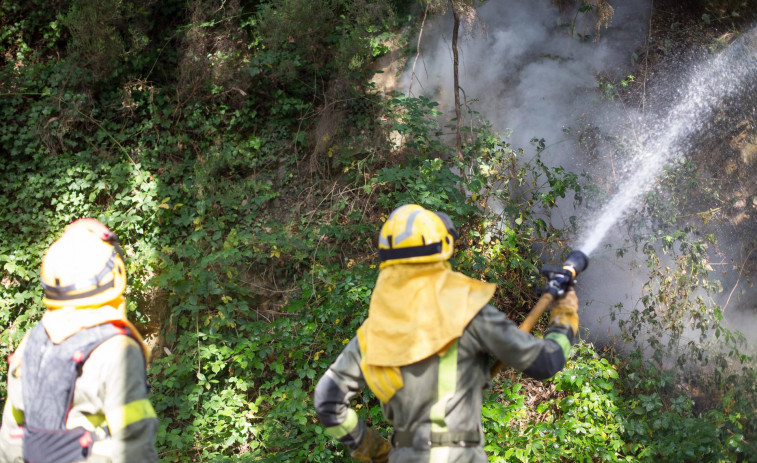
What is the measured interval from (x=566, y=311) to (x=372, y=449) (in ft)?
3.61

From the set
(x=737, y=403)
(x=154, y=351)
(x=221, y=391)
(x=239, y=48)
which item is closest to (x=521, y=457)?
(x=737, y=403)

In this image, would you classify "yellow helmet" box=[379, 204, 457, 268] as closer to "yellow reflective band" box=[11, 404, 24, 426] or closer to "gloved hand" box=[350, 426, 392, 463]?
"gloved hand" box=[350, 426, 392, 463]

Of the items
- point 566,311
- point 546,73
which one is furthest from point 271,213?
point 566,311

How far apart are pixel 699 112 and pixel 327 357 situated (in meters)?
5.06

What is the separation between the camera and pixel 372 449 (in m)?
2.98

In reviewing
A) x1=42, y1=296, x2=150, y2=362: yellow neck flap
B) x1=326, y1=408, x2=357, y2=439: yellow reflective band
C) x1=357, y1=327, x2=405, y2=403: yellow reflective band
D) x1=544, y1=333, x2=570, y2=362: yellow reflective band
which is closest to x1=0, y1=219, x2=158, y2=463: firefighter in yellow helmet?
x1=42, y1=296, x2=150, y2=362: yellow neck flap

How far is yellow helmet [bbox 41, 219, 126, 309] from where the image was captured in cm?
260

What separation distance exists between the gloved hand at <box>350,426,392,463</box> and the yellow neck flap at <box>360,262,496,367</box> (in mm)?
468

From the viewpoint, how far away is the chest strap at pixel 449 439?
8.68ft

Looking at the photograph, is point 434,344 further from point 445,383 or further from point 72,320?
point 72,320

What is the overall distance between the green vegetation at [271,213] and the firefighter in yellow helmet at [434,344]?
2.10 m

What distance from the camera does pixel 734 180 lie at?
6922 mm

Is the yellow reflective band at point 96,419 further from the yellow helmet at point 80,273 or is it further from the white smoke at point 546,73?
the white smoke at point 546,73

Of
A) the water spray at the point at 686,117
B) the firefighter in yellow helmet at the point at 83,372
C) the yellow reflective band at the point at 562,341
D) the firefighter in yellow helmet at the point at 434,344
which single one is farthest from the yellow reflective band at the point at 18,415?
the water spray at the point at 686,117
